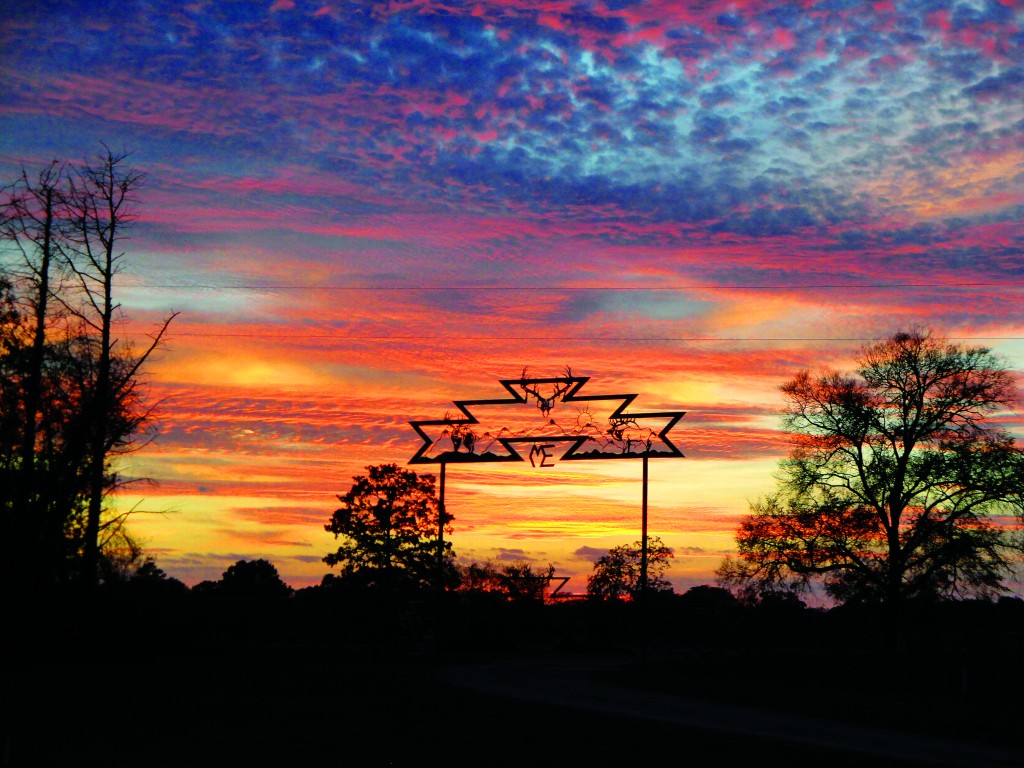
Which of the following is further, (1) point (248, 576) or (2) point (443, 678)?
(1) point (248, 576)

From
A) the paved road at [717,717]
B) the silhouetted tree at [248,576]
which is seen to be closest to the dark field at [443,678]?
the paved road at [717,717]

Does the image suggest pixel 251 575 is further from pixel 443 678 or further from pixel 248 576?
pixel 443 678

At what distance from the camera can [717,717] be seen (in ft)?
56.9

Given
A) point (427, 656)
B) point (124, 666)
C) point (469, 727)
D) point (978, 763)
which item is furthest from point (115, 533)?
point (978, 763)

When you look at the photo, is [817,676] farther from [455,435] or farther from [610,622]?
[610,622]

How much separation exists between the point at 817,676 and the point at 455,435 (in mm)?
10648

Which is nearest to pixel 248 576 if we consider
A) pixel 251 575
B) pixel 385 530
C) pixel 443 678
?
pixel 251 575

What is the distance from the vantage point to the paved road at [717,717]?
44.2ft

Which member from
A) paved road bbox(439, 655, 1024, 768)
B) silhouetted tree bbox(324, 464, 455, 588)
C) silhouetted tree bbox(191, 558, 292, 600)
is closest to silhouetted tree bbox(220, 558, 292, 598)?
silhouetted tree bbox(191, 558, 292, 600)

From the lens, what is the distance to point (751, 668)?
88.4 feet

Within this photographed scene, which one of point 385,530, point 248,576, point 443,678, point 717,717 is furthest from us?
point 248,576

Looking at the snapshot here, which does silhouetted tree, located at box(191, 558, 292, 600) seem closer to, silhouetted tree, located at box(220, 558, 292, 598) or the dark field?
silhouetted tree, located at box(220, 558, 292, 598)

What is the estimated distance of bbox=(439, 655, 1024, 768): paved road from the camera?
13481mm

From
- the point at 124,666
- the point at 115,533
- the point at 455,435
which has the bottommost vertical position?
the point at 124,666
